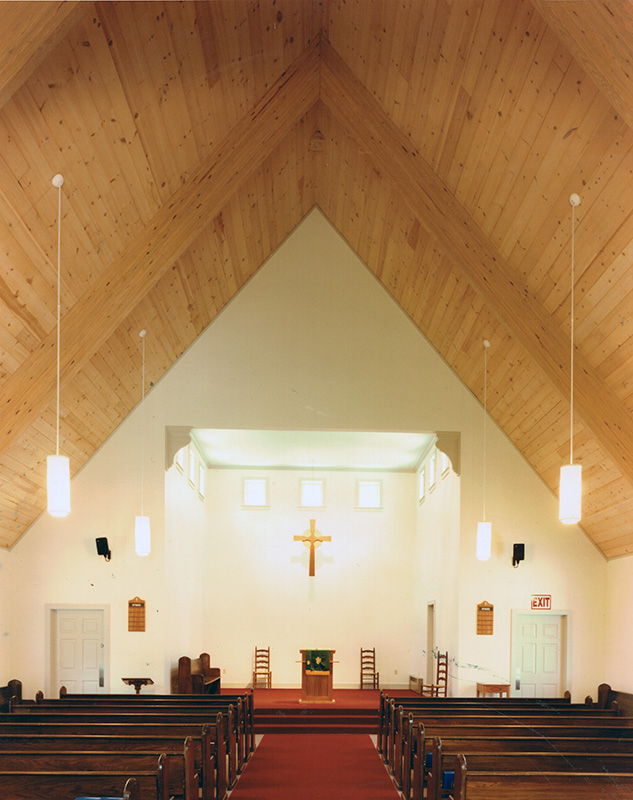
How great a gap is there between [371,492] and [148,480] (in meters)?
5.91

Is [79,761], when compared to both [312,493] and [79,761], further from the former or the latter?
[312,493]

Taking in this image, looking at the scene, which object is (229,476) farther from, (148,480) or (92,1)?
(92,1)

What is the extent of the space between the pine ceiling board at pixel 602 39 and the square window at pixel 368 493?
11.3 m

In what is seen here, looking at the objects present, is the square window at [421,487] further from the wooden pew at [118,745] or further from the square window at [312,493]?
the wooden pew at [118,745]

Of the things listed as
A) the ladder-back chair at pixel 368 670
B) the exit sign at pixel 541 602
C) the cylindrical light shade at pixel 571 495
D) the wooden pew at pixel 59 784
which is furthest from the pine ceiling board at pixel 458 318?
the ladder-back chair at pixel 368 670

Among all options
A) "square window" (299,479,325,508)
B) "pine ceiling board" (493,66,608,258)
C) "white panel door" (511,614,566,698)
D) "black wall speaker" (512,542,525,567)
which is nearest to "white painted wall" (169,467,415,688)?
"square window" (299,479,325,508)

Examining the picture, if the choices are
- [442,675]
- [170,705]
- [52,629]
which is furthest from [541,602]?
[52,629]

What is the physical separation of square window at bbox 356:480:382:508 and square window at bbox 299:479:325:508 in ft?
2.26

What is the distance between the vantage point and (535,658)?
11.1 metres

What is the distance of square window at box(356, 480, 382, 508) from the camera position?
52.0ft

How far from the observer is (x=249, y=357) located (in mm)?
11125

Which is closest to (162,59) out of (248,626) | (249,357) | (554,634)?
(249,357)

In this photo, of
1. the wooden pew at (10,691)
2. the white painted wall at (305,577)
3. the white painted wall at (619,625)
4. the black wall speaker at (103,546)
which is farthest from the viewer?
the white painted wall at (305,577)

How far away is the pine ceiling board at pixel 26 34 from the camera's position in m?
4.66
